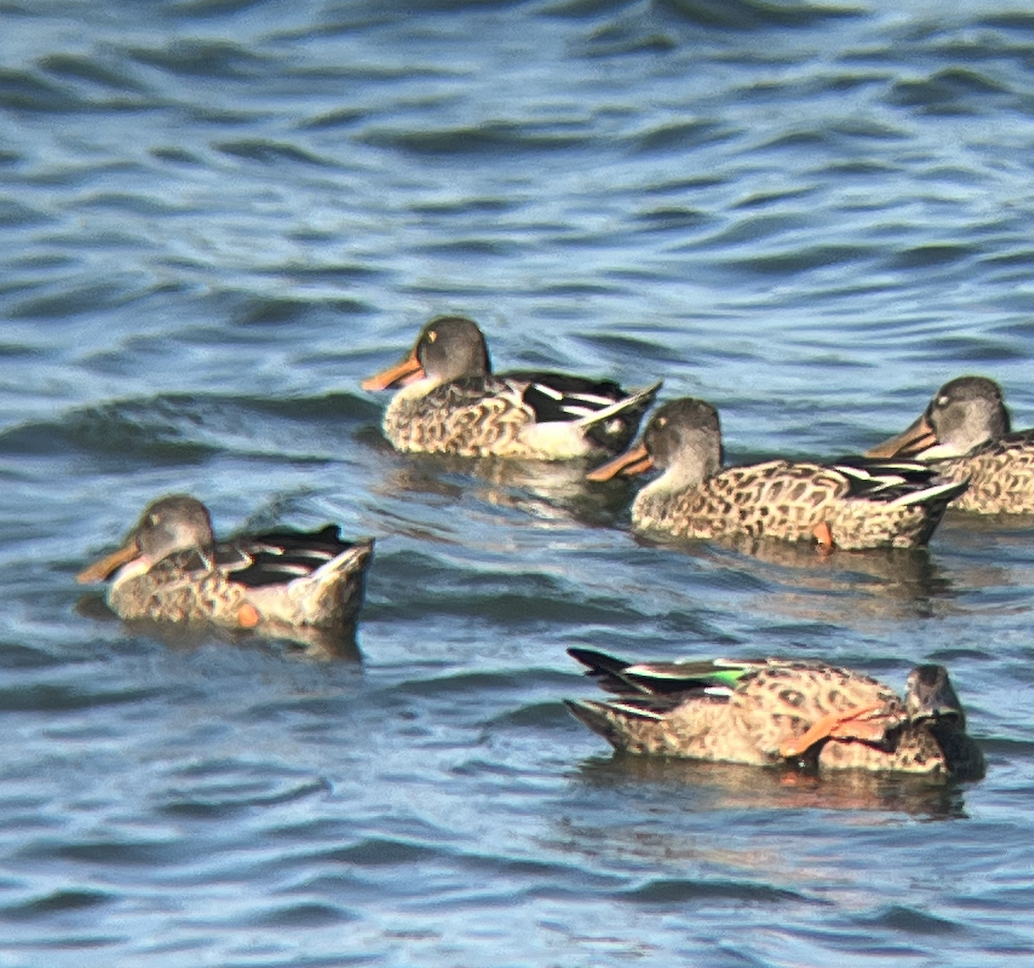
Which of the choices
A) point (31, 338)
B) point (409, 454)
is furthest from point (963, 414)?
point (31, 338)

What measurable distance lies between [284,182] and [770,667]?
37.1 feet

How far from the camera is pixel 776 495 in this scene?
12914 millimetres

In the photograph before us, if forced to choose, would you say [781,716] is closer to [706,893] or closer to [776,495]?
[706,893]

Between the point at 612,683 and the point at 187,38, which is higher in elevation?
the point at 187,38

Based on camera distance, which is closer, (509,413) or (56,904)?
(56,904)

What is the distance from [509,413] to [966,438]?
8.33 ft

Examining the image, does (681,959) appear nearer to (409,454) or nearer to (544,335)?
(409,454)

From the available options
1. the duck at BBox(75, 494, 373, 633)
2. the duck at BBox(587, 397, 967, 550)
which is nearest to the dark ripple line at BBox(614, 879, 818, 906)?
the duck at BBox(75, 494, 373, 633)

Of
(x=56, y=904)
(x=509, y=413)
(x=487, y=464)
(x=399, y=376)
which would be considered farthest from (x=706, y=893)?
(x=399, y=376)

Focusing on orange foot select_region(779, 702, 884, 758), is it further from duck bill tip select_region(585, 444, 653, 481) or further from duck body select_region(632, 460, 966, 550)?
duck bill tip select_region(585, 444, 653, 481)

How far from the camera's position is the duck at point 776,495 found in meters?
12.6

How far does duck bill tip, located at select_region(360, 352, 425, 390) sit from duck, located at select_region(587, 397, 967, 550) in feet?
6.85

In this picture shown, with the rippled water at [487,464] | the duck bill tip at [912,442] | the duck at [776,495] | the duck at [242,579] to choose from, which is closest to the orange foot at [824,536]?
the duck at [776,495]

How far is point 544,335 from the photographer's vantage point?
54.4 ft
